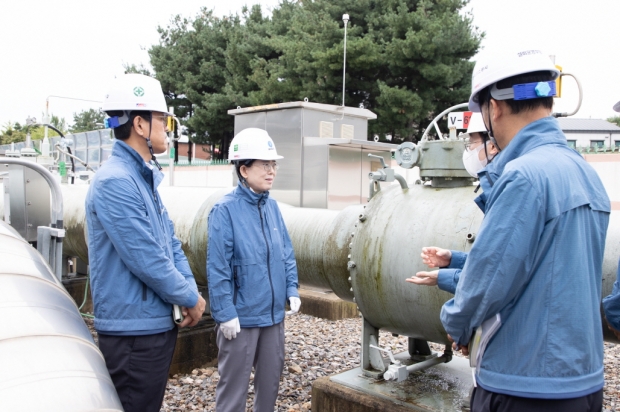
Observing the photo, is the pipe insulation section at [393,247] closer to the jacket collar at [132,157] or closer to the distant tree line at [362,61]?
the jacket collar at [132,157]

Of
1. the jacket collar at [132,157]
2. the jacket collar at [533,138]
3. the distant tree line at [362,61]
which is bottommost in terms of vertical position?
the jacket collar at [132,157]

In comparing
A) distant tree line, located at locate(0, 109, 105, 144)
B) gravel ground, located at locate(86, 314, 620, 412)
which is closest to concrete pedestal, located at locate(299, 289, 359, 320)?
gravel ground, located at locate(86, 314, 620, 412)

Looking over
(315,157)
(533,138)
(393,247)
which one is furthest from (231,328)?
(315,157)

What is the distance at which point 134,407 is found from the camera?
2.26 m

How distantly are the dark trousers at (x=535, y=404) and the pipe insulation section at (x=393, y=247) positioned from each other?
1.00 meters

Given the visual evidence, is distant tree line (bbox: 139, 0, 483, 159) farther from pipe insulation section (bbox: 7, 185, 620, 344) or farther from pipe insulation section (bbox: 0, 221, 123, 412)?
pipe insulation section (bbox: 0, 221, 123, 412)

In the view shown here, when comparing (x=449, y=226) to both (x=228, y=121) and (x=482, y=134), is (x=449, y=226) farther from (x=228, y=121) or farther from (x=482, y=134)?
(x=228, y=121)

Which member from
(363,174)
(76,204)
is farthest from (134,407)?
(363,174)

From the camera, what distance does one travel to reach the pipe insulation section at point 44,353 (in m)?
1.40

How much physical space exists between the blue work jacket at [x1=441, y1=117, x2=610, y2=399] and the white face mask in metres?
1.11

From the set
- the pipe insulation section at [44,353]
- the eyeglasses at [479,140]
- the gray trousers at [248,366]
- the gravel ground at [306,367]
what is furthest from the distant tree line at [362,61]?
the pipe insulation section at [44,353]

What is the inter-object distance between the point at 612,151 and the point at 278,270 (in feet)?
29.6

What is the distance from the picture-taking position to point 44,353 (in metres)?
1.57

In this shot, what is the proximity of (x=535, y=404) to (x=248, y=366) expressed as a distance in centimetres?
162
